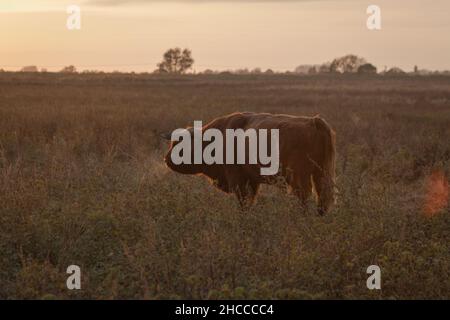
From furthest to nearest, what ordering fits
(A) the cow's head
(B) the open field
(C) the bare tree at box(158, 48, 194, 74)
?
(C) the bare tree at box(158, 48, 194, 74), (A) the cow's head, (B) the open field

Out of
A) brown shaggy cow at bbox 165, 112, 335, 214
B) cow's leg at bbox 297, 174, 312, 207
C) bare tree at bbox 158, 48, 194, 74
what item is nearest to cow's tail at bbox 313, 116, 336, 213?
brown shaggy cow at bbox 165, 112, 335, 214

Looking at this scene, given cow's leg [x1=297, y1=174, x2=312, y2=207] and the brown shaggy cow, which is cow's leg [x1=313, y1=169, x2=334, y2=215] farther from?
cow's leg [x1=297, y1=174, x2=312, y2=207]

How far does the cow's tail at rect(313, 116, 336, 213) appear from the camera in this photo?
6848 millimetres

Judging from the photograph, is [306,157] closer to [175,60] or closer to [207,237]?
[207,237]

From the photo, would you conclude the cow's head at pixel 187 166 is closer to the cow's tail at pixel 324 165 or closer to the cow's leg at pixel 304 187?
the cow's leg at pixel 304 187

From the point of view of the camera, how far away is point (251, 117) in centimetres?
796

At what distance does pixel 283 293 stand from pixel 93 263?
2.27m

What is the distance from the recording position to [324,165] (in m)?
6.90

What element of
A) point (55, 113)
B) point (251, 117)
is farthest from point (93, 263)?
point (55, 113)

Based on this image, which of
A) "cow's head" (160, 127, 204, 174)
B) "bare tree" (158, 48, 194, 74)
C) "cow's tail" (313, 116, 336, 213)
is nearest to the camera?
"cow's tail" (313, 116, 336, 213)

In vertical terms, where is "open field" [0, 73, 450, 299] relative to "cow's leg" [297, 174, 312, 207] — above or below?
below

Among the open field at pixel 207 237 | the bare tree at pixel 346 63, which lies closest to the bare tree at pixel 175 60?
the bare tree at pixel 346 63

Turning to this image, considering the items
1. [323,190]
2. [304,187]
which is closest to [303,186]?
[304,187]
